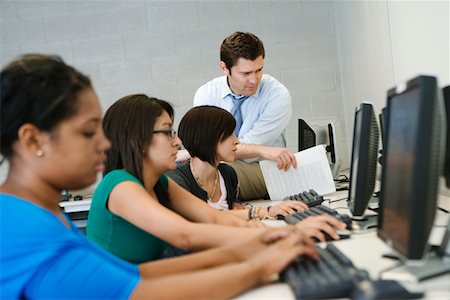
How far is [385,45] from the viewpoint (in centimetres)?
295

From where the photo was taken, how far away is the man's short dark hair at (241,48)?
110 inches

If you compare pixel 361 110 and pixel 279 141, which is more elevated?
pixel 361 110

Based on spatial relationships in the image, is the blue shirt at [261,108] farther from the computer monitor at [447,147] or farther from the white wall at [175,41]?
the computer monitor at [447,147]

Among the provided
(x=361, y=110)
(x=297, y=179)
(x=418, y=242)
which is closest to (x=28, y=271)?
(x=418, y=242)

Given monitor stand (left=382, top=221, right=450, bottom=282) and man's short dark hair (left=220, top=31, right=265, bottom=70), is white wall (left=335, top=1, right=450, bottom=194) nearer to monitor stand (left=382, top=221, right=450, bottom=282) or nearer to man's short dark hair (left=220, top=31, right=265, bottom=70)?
man's short dark hair (left=220, top=31, right=265, bottom=70)

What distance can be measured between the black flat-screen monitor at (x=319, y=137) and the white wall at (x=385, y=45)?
0.30 metres

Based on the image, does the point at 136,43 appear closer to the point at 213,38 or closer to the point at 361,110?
the point at 213,38

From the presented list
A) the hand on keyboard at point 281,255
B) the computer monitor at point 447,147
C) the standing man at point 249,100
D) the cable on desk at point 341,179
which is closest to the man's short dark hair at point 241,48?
the standing man at point 249,100

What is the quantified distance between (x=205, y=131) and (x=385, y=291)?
1.60 metres

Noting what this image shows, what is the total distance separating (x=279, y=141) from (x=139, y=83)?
155 cm

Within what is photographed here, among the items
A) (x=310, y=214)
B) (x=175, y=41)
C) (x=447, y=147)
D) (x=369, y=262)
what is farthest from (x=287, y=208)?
(x=175, y=41)

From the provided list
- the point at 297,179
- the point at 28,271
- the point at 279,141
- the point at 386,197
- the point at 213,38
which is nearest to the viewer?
the point at 28,271

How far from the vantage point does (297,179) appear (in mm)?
2531

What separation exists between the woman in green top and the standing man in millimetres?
1033
